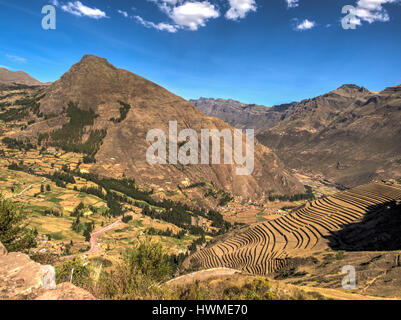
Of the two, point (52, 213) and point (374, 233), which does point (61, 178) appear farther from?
point (374, 233)

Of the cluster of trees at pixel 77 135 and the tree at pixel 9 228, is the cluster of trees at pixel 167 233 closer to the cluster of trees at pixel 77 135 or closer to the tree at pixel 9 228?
the tree at pixel 9 228

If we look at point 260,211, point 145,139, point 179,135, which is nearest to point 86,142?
point 145,139

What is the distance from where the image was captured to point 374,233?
3516 centimetres

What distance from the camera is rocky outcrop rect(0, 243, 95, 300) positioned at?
29.2ft

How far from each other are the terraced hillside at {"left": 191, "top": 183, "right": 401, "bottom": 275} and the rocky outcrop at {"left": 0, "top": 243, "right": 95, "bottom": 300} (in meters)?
32.3

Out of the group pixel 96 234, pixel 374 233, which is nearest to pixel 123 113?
pixel 96 234

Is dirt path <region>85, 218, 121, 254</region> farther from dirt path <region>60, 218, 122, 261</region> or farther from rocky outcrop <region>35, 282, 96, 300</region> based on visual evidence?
rocky outcrop <region>35, 282, 96, 300</region>

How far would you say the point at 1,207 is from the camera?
25.7 m

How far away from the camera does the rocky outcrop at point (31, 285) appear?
8906 mm

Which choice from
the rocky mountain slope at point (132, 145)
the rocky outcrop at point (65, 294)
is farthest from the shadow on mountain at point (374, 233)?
the rocky mountain slope at point (132, 145)

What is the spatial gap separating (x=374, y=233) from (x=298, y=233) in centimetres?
1387

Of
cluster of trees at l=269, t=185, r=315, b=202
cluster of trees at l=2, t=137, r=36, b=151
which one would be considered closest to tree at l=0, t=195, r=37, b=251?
cluster of trees at l=2, t=137, r=36, b=151
